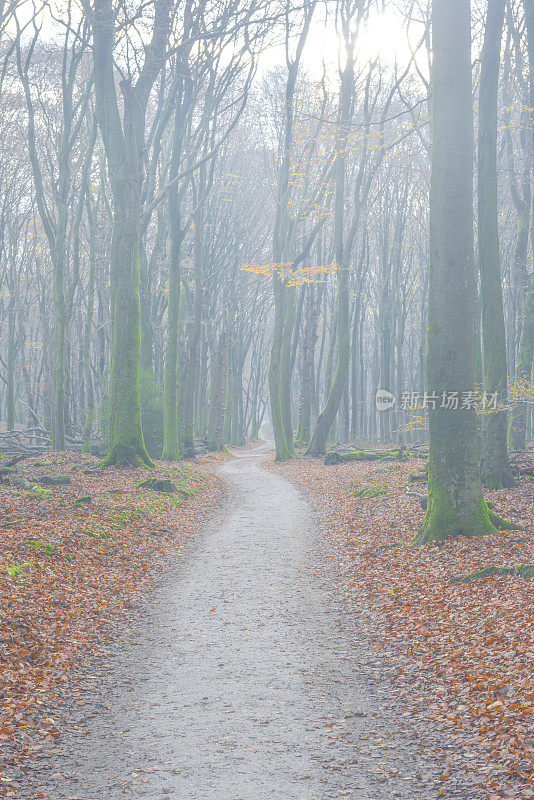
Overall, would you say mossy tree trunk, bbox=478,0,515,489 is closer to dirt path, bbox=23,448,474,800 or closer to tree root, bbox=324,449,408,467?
dirt path, bbox=23,448,474,800

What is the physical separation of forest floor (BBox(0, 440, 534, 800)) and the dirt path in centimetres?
2

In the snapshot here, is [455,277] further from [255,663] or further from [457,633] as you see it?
[255,663]

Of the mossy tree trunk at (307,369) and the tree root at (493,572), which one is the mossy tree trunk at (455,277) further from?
the mossy tree trunk at (307,369)

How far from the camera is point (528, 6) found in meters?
13.8

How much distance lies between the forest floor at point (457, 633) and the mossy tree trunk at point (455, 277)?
634 mm

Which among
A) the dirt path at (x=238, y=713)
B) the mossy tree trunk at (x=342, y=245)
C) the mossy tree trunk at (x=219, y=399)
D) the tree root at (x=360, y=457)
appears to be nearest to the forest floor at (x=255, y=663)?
the dirt path at (x=238, y=713)

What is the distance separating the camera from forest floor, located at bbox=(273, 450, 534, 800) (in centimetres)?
382

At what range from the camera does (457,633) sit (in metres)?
5.68

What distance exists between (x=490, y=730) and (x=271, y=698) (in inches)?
63.6

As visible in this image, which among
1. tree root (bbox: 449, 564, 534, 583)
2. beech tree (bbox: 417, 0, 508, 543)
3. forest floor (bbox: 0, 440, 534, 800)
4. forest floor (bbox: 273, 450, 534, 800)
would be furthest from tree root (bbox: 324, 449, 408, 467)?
tree root (bbox: 449, 564, 534, 583)

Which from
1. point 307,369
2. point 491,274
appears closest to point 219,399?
point 307,369

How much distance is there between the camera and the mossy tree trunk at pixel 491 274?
38.8 feet

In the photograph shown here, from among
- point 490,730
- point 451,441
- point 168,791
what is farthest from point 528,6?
point 168,791

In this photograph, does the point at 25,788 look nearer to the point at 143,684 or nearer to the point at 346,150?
the point at 143,684
